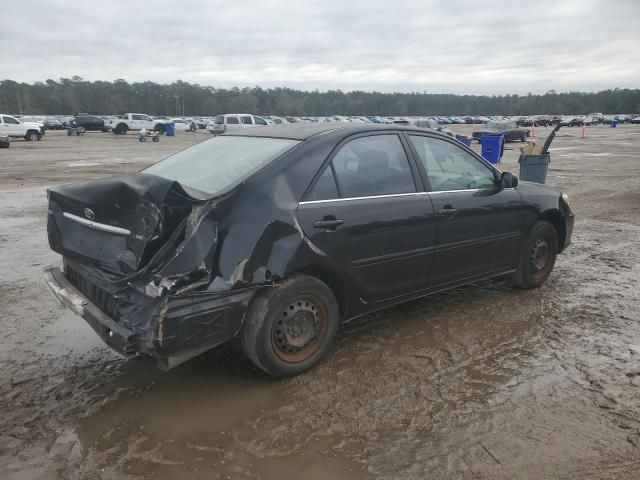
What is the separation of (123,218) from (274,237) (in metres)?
0.89

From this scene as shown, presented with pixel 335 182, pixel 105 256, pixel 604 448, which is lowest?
pixel 604 448

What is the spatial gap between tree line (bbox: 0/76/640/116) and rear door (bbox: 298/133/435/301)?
10632 cm

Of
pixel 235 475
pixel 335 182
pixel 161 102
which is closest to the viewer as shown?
pixel 235 475

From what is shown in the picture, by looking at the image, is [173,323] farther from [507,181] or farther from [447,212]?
[507,181]

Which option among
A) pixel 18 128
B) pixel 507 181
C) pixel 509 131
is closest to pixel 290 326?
pixel 507 181

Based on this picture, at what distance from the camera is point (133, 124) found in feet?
146

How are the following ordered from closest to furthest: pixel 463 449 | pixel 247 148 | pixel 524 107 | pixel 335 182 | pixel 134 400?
pixel 463 449
pixel 134 400
pixel 335 182
pixel 247 148
pixel 524 107

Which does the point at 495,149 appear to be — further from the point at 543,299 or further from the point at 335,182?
the point at 335,182

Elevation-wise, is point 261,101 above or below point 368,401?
above

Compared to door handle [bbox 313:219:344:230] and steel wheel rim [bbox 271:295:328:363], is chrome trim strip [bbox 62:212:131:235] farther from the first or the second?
door handle [bbox 313:219:344:230]

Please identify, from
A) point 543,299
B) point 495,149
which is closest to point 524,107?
A: point 495,149

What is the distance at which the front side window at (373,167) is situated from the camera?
3.61m

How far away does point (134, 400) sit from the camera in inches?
123

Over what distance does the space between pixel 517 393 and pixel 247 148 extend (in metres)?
2.52
